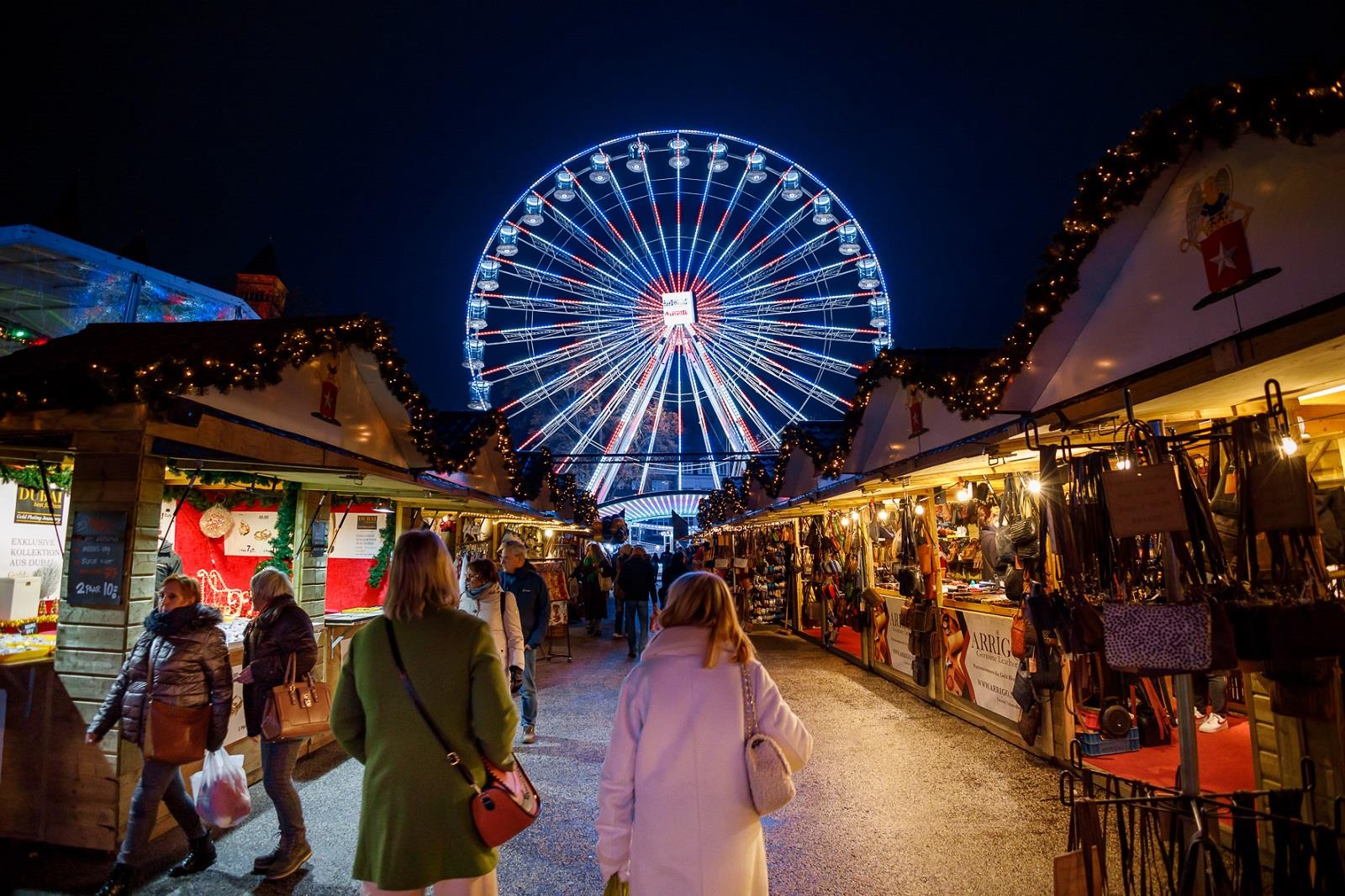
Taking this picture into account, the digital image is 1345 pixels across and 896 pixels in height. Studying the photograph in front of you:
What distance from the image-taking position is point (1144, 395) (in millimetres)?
3193

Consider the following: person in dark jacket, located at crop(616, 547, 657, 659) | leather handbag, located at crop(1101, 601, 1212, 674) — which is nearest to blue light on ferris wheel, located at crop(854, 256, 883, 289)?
person in dark jacket, located at crop(616, 547, 657, 659)

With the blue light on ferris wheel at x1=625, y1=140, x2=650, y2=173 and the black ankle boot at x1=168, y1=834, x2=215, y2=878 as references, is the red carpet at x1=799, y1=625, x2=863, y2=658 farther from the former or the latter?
the blue light on ferris wheel at x1=625, y1=140, x2=650, y2=173

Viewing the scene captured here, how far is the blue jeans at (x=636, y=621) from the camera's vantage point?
1141 cm

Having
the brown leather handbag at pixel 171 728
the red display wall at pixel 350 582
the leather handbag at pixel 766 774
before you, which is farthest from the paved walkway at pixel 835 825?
the red display wall at pixel 350 582

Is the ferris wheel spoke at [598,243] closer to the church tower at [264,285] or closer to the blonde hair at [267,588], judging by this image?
the blonde hair at [267,588]

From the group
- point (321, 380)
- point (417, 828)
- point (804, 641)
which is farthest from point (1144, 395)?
point (804, 641)

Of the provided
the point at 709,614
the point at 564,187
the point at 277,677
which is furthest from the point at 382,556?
the point at 564,187

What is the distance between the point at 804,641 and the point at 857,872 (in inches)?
392

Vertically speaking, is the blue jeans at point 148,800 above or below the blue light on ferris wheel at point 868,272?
below

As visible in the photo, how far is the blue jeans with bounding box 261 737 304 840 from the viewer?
373cm

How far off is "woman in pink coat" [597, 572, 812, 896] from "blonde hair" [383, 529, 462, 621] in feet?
2.60

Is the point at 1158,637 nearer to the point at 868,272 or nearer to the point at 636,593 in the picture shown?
the point at 636,593

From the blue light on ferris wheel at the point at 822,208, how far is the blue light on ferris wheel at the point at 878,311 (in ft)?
7.82

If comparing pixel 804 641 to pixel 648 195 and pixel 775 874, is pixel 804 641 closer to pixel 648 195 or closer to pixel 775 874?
pixel 775 874
